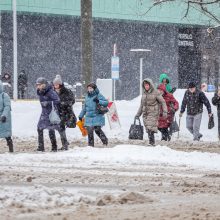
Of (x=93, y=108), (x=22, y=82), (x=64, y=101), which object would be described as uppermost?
(x=64, y=101)

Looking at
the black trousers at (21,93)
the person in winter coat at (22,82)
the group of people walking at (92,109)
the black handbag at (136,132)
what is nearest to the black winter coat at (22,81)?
the person in winter coat at (22,82)

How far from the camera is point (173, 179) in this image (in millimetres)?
11023

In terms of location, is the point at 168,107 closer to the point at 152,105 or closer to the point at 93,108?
the point at 152,105

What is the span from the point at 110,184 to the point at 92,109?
7219mm

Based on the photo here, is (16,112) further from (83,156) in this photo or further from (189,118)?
(83,156)

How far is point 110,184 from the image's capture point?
10227mm

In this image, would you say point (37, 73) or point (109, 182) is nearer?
point (109, 182)

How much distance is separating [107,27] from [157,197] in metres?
42.9

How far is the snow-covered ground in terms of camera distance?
7684 mm

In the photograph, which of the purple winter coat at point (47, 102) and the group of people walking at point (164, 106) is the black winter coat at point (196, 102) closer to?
the group of people walking at point (164, 106)

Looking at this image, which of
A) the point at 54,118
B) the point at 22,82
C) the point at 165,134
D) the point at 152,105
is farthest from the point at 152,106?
the point at 22,82

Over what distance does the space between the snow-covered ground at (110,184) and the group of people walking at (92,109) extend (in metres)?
0.92

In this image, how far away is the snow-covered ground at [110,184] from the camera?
768cm

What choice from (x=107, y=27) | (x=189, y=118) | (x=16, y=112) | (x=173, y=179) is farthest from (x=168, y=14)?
(x=173, y=179)
